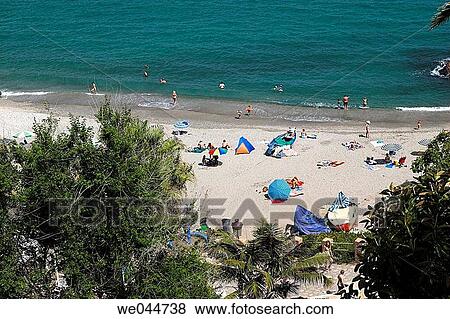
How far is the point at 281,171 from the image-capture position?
29266 millimetres

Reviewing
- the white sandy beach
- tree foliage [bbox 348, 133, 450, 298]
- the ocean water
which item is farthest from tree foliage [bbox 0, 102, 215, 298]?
the ocean water

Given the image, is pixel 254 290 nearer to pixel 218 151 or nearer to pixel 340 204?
pixel 340 204

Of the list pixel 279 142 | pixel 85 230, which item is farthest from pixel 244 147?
pixel 85 230

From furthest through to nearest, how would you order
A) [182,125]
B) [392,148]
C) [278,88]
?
[278,88]
[182,125]
[392,148]

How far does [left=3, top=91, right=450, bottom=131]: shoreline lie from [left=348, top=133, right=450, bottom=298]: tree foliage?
29.9 meters

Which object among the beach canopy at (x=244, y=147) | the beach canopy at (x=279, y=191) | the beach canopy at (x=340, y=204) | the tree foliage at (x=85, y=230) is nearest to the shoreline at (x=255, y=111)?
the beach canopy at (x=244, y=147)

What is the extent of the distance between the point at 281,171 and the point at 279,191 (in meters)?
3.77

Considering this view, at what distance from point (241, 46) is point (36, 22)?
2342 centimetres

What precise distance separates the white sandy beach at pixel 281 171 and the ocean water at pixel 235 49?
6.95m

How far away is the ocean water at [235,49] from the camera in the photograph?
1767 inches

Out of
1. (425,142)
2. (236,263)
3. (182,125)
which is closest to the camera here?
(236,263)

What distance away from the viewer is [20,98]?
44.5 meters

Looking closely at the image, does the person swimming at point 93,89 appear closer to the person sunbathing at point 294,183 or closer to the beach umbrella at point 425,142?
the person sunbathing at point 294,183
